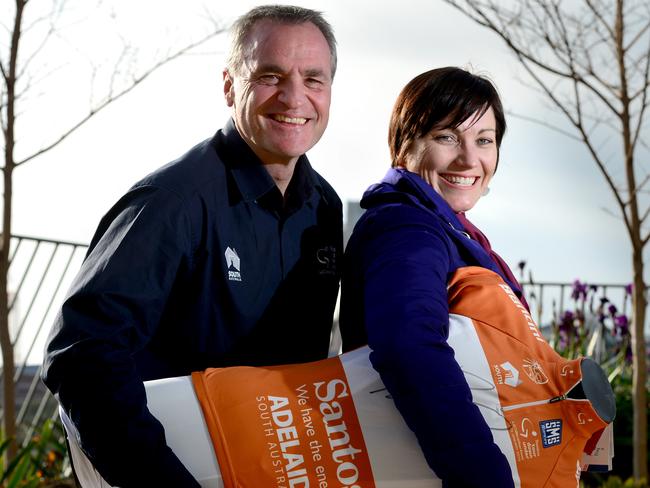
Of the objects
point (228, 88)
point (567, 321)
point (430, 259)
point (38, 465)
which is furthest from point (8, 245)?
point (567, 321)

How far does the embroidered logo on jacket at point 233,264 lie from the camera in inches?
81.1

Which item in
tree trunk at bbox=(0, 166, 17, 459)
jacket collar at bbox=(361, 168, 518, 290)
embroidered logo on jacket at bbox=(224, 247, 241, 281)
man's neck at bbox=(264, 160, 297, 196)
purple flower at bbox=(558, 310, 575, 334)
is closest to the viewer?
jacket collar at bbox=(361, 168, 518, 290)

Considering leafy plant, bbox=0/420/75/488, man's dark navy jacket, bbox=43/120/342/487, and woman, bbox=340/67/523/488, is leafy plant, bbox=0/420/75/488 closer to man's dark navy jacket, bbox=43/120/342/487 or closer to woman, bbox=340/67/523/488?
man's dark navy jacket, bbox=43/120/342/487

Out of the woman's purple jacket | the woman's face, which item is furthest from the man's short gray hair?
the woman's purple jacket

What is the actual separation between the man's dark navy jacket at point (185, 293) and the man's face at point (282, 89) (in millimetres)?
71

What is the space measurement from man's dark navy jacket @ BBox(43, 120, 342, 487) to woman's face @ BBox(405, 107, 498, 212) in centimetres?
36

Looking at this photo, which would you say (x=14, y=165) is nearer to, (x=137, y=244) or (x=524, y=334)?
(x=137, y=244)

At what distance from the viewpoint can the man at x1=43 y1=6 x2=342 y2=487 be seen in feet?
5.93

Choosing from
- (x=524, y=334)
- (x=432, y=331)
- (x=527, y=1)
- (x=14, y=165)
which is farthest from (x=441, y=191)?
(x=527, y=1)

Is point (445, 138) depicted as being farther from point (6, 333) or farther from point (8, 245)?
point (6, 333)

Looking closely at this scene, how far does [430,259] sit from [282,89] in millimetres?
Answer: 735

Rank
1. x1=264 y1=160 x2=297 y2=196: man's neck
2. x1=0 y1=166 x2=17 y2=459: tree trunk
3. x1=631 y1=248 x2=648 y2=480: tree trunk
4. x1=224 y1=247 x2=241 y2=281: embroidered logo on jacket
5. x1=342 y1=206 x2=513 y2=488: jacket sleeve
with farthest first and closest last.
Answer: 1. x1=631 y1=248 x2=648 y2=480: tree trunk
2. x1=0 y1=166 x2=17 y2=459: tree trunk
3. x1=264 y1=160 x2=297 y2=196: man's neck
4. x1=224 y1=247 x2=241 y2=281: embroidered logo on jacket
5. x1=342 y1=206 x2=513 y2=488: jacket sleeve

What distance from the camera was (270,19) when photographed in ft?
7.35

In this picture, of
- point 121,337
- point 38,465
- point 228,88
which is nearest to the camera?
point 121,337
